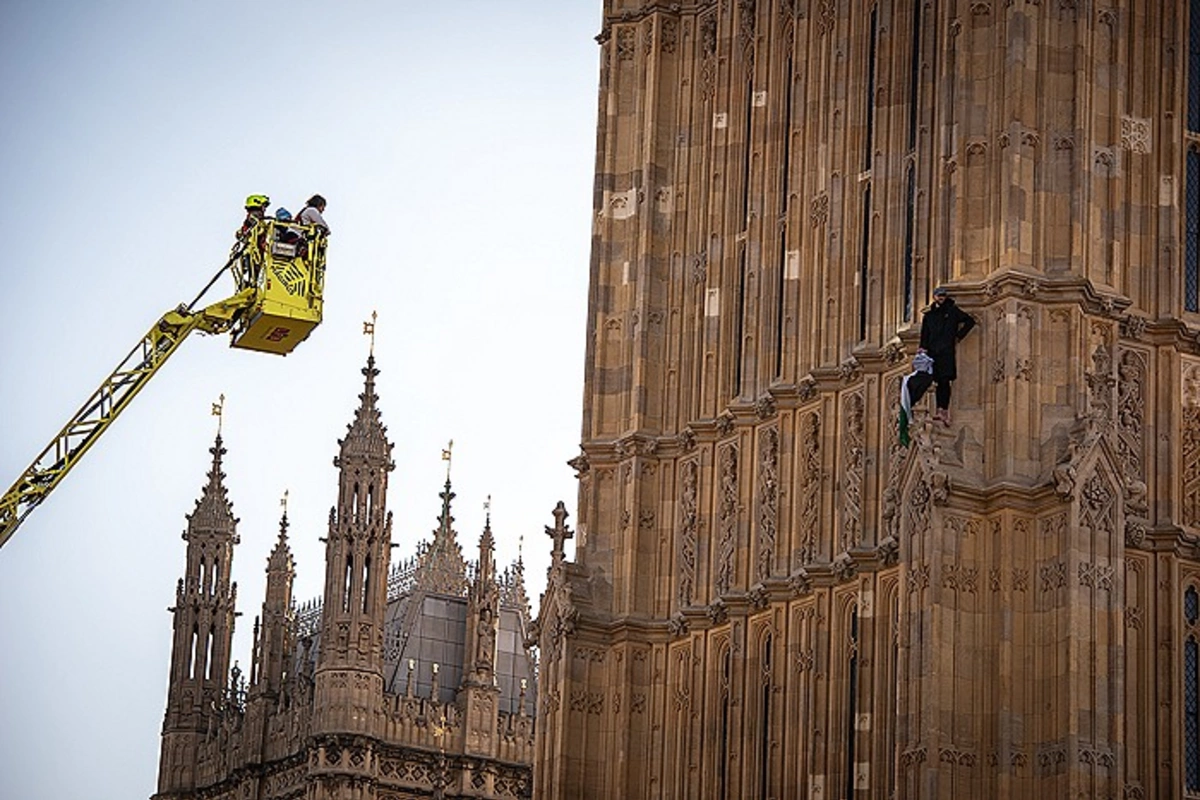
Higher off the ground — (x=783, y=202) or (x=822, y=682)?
(x=783, y=202)

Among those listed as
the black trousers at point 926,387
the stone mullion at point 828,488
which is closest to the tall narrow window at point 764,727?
the stone mullion at point 828,488

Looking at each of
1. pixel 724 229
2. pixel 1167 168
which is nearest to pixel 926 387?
pixel 1167 168

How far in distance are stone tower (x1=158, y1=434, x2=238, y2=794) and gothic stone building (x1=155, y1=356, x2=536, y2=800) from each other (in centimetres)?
3

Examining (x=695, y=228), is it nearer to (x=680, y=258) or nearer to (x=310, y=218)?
(x=680, y=258)

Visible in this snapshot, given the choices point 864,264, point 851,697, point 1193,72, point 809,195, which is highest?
point 1193,72

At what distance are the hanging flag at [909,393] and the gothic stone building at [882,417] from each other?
0.48 m

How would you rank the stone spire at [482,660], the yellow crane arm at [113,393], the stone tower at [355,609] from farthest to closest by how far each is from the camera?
the stone spire at [482,660]
the stone tower at [355,609]
the yellow crane arm at [113,393]

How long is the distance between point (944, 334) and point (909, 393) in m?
0.74

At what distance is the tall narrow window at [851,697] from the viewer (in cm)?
4256

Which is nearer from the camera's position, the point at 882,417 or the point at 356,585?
the point at 882,417

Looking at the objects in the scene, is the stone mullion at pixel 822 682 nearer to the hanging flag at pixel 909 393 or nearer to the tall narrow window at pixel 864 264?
the hanging flag at pixel 909 393

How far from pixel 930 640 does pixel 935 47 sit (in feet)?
24.6

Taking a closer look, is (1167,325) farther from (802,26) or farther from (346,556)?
(346,556)

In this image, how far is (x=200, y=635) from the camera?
75.5 meters
